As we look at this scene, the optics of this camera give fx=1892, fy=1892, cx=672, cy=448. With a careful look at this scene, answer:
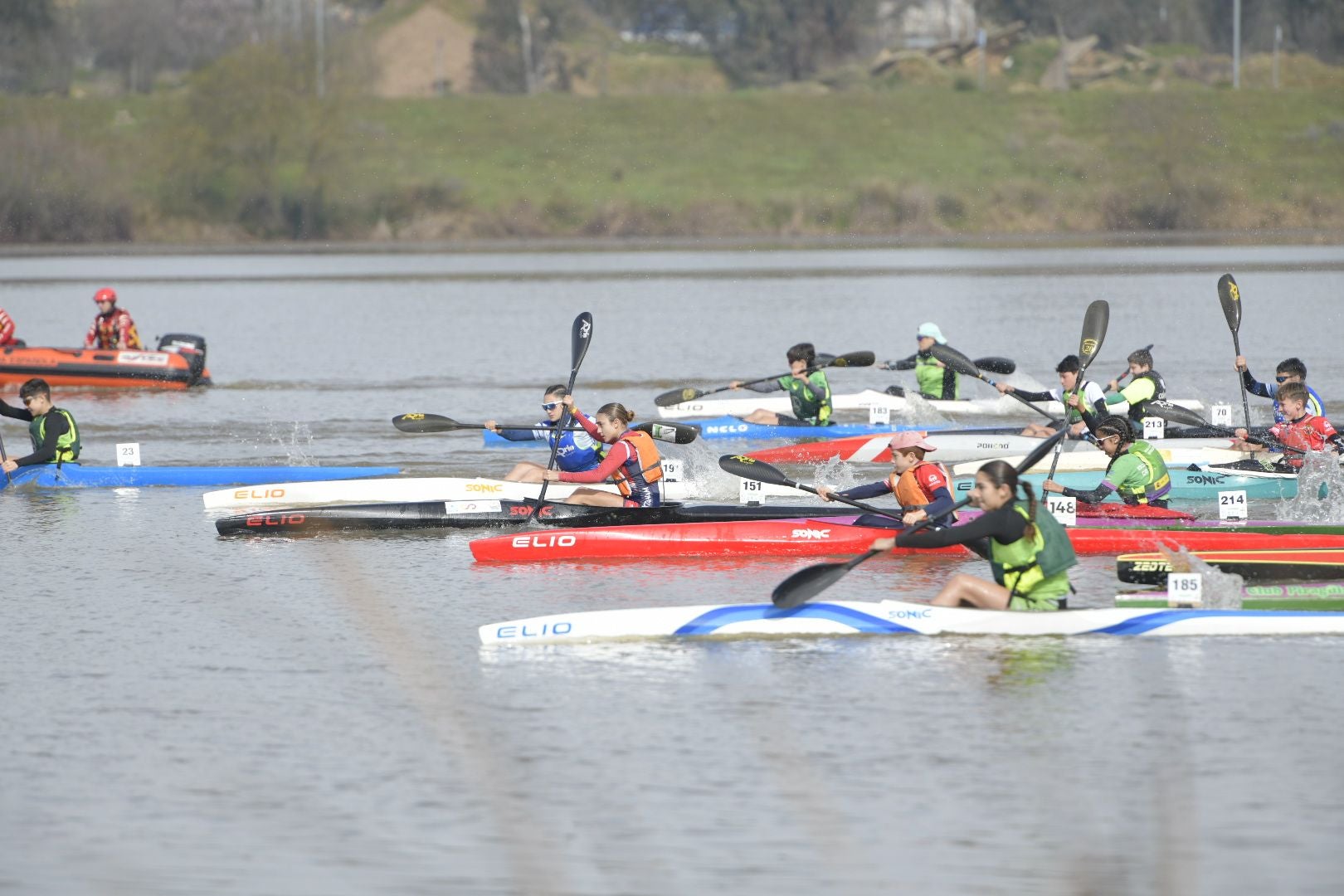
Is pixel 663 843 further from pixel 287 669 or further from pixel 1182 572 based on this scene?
pixel 1182 572

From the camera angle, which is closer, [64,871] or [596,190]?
[64,871]

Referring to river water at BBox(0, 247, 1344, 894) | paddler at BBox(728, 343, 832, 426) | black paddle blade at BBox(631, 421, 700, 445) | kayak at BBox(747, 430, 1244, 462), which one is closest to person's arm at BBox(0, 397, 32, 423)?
river water at BBox(0, 247, 1344, 894)

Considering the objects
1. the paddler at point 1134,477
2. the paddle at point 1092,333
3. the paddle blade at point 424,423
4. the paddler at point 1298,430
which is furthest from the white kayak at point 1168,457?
the paddle blade at point 424,423

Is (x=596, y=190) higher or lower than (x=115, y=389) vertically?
higher

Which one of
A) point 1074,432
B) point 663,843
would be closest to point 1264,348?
point 1074,432

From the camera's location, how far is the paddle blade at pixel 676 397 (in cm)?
2281

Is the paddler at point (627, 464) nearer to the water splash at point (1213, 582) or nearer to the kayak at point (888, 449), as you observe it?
the water splash at point (1213, 582)

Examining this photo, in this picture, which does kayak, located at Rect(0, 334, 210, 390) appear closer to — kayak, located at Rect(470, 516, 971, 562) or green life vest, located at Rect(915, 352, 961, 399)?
green life vest, located at Rect(915, 352, 961, 399)

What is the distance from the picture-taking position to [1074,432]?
16.7m

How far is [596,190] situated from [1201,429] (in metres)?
55.7

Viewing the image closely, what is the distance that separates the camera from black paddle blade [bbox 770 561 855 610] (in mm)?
11852

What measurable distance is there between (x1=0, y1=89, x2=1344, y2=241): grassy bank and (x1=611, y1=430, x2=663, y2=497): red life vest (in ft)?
183

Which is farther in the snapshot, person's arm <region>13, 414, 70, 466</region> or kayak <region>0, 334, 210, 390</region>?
kayak <region>0, 334, 210, 390</region>

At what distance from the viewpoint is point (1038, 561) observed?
38.2 feet
